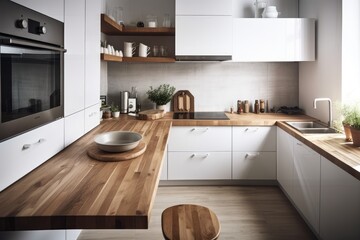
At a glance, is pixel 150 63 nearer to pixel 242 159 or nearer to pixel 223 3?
pixel 223 3

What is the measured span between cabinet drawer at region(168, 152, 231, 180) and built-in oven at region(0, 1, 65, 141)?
6.26 ft

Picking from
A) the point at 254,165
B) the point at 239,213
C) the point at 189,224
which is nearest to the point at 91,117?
the point at 189,224

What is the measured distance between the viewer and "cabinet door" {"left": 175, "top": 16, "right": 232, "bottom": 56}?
3570 millimetres

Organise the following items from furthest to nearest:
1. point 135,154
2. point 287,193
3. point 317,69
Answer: point 317,69, point 287,193, point 135,154

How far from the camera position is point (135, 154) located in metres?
1.82

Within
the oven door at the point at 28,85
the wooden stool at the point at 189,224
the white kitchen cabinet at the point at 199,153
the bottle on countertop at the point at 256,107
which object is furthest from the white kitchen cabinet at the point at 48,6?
the bottle on countertop at the point at 256,107

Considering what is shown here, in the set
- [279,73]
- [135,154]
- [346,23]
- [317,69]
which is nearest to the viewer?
[135,154]

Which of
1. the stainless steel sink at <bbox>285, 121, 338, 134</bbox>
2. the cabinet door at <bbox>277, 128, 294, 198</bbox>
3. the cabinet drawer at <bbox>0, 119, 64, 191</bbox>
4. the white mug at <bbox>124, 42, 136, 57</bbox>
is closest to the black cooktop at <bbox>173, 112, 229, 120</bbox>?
the cabinet door at <bbox>277, 128, 294, 198</bbox>

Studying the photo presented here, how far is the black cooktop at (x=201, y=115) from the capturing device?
3639 mm

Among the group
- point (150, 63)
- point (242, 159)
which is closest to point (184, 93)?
point (150, 63)

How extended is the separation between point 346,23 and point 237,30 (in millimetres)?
1142

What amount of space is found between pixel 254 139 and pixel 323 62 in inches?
42.6

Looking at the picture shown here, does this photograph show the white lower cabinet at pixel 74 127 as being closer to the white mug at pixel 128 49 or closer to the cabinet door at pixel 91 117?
the cabinet door at pixel 91 117

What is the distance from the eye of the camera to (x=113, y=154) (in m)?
1.83
